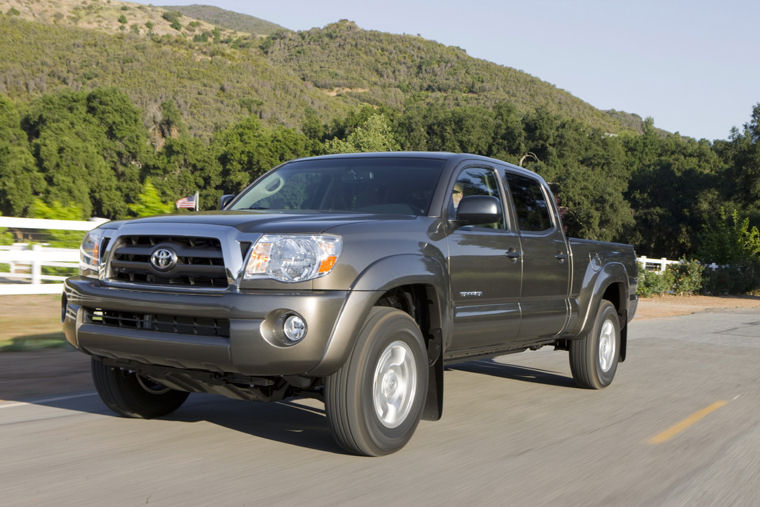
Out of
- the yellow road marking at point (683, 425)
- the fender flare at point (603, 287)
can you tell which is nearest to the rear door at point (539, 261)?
the fender flare at point (603, 287)

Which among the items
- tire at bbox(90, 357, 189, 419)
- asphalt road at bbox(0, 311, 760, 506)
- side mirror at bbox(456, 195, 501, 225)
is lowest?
asphalt road at bbox(0, 311, 760, 506)

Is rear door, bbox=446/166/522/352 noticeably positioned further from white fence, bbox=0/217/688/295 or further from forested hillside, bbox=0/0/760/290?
forested hillside, bbox=0/0/760/290

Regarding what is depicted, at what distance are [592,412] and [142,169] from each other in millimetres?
80346

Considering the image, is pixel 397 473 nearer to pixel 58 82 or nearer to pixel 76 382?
pixel 76 382

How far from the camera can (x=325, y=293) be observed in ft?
15.5

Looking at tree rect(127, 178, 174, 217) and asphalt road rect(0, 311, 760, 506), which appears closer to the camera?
asphalt road rect(0, 311, 760, 506)

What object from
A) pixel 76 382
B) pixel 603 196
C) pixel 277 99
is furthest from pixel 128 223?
pixel 277 99

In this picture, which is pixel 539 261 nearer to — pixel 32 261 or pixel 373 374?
pixel 373 374

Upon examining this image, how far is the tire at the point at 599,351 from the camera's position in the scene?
805cm

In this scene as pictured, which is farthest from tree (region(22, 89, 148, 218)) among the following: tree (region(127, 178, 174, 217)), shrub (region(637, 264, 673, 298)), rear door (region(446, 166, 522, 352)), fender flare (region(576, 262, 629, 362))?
rear door (region(446, 166, 522, 352))

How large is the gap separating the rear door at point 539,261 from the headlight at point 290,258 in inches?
94.0

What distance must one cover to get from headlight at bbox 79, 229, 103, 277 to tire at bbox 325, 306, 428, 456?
169 cm

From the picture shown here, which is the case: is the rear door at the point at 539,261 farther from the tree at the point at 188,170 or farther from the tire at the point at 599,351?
the tree at the point at 188,170

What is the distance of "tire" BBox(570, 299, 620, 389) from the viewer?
8055mm
